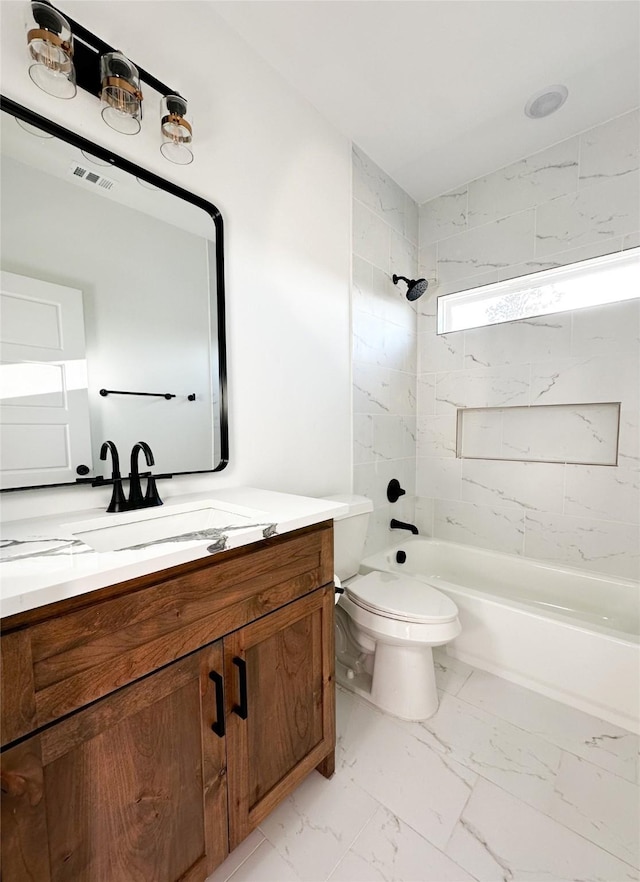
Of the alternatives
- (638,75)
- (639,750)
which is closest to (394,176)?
(638,75)

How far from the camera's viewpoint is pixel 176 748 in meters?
0.78

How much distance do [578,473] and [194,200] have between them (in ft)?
7.36

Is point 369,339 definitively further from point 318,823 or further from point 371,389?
point 318,823

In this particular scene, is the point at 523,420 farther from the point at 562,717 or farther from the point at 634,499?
the point at 562,717

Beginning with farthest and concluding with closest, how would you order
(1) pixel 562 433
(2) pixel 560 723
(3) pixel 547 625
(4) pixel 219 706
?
1. (1) pixel 562 433
2. (3) pixel 547 625
3. (2) pixel 560 723
4. (4) pixel 219 706

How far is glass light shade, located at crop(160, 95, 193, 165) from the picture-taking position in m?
1.12

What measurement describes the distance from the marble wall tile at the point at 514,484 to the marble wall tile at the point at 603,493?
6cm

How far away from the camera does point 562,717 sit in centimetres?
151

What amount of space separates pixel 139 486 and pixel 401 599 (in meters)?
1.15

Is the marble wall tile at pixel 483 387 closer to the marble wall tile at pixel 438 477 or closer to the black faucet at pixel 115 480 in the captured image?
the marble wall tile at pixel 438 477

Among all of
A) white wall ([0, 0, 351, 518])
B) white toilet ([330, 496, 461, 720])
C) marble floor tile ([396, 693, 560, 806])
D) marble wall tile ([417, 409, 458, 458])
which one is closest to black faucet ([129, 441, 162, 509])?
white wall ([0, 0, 351, 518])

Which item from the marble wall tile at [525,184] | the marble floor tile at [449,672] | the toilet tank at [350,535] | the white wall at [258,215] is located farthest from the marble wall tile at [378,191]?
the marble floor tile at [449,672]

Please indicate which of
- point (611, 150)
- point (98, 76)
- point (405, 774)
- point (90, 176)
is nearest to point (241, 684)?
point (405, 774)

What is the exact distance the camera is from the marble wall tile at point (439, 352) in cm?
236
